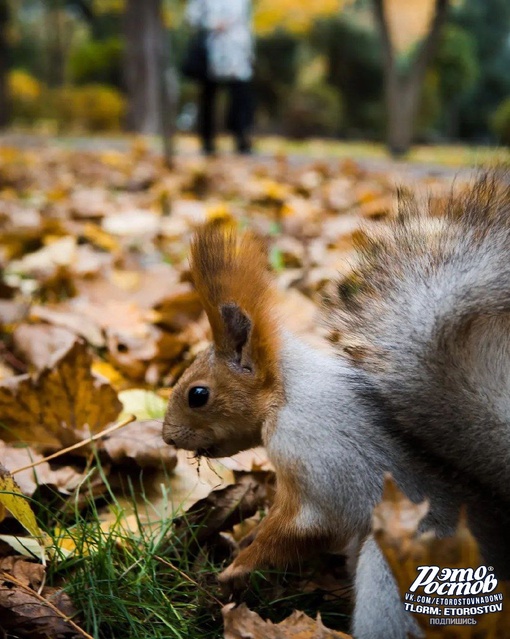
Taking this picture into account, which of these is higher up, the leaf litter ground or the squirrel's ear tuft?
the squirrel's ear tuft

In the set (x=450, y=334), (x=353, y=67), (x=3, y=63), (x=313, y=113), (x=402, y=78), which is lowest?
(x=450, y=334)

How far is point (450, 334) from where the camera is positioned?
3.39 feet

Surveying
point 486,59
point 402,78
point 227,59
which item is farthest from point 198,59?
point 486,59

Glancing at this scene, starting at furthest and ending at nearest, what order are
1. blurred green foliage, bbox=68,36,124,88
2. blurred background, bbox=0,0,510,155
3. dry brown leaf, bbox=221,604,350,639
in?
blurred green foliage, bbox=68,36,124,88 → blurred background, bbox=0,0,510,155 → dry brown leaf, bbox=221,604,350,639

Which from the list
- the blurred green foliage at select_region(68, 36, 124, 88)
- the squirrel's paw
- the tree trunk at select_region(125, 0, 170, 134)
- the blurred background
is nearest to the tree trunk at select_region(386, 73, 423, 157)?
the tree trunk at select_region(125, 0, 170, 134)

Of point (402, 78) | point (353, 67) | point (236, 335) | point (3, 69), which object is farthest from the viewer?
point (353, 67)

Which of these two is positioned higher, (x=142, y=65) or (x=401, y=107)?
(x=142, y=65)

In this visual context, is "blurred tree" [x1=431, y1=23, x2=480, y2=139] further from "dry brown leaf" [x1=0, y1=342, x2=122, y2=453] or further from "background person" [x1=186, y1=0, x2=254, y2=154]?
"dry brown leaf" [x1=0, y1=342, x2=122, y2=453]

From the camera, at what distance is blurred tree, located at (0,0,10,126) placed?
15.0m

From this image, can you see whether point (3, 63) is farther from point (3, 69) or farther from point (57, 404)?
point (57, 404)

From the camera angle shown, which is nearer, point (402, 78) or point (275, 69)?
point (402, 78)

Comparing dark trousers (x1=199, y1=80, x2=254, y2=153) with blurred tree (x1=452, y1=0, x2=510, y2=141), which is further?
blurred tree (x1=452, y1=0, x2=510, y2=141)

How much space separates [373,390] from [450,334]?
158 mm

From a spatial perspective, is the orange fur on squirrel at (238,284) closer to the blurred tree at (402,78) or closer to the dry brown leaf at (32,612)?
the dry brown leaf at (32,612)
